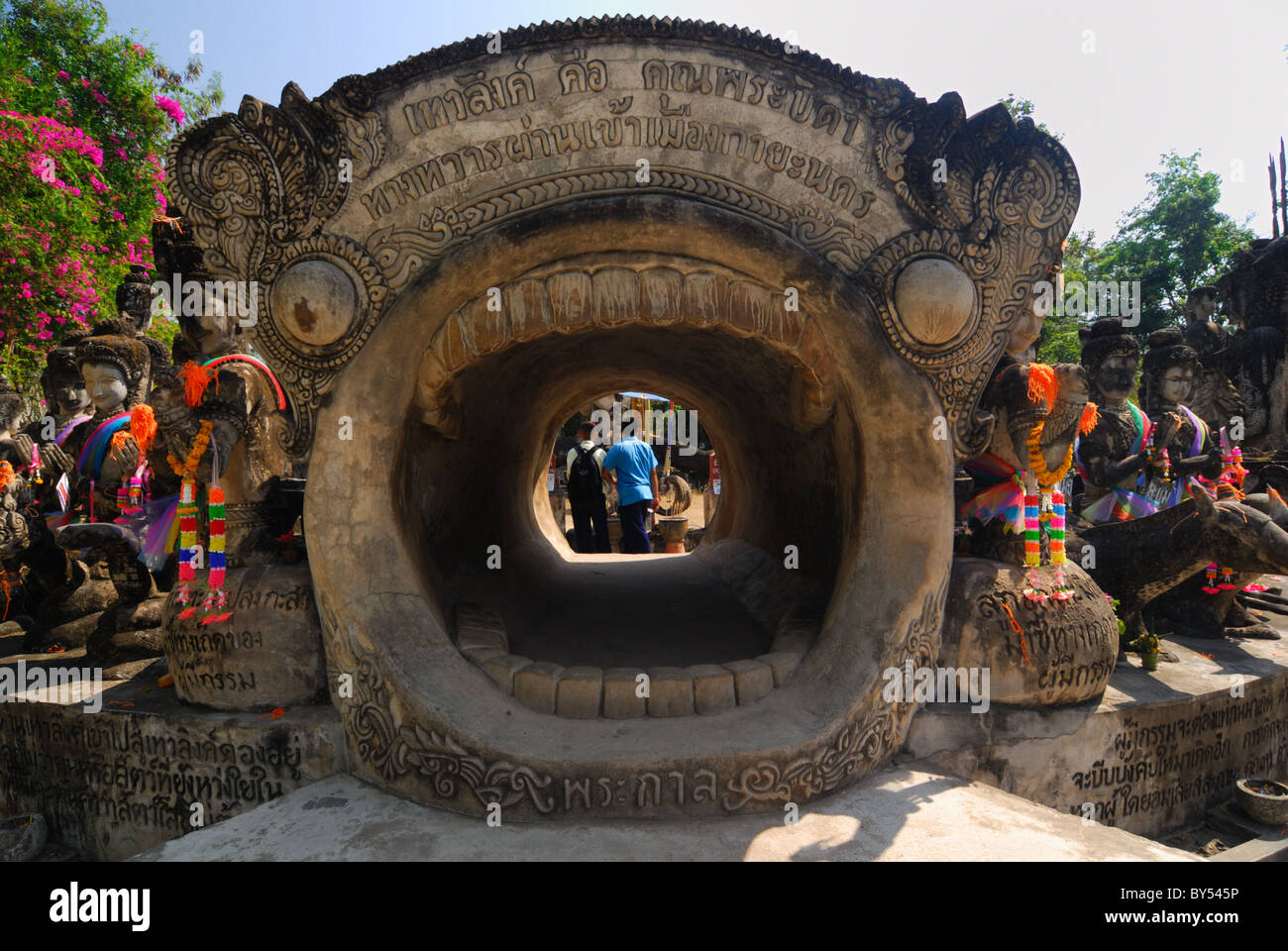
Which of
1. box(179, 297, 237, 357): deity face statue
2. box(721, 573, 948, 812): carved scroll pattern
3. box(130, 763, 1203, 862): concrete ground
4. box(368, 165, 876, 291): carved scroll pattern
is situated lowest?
box(130, 763, 1203, 862): concrete ground

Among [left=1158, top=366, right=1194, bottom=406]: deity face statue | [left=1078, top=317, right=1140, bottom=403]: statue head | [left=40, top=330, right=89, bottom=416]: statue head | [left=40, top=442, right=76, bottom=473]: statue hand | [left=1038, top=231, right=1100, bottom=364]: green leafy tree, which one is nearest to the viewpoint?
[left=1078, top=317, right=1140, bottom=403]: statue head

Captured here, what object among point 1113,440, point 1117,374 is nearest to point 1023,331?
point 1117,374

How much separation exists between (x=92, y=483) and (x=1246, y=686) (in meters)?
7.39

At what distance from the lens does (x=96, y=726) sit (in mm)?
3586

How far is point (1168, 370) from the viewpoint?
5812 mm

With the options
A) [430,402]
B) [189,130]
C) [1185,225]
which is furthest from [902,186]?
[1185,225]

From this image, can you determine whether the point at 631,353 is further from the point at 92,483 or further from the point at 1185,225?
the point at 1185,225

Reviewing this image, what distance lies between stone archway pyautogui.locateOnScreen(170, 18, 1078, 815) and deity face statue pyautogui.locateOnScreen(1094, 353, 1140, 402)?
2.01 meters

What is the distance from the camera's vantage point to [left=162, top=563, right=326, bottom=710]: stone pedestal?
11.1 ft

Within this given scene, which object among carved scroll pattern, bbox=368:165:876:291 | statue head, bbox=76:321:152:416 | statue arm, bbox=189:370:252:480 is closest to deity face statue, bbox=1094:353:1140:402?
carved scroll pattern, bbox=368:165:876:291

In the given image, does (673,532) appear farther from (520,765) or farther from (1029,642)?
(520,765)

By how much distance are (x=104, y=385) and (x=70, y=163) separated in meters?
9.62

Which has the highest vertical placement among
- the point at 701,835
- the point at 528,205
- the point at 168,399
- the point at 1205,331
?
the point at 1205,331

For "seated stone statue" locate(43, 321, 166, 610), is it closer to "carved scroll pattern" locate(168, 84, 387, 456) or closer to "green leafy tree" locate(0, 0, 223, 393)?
"carved scroll pattern" locate(168, 84, 387, 456)
